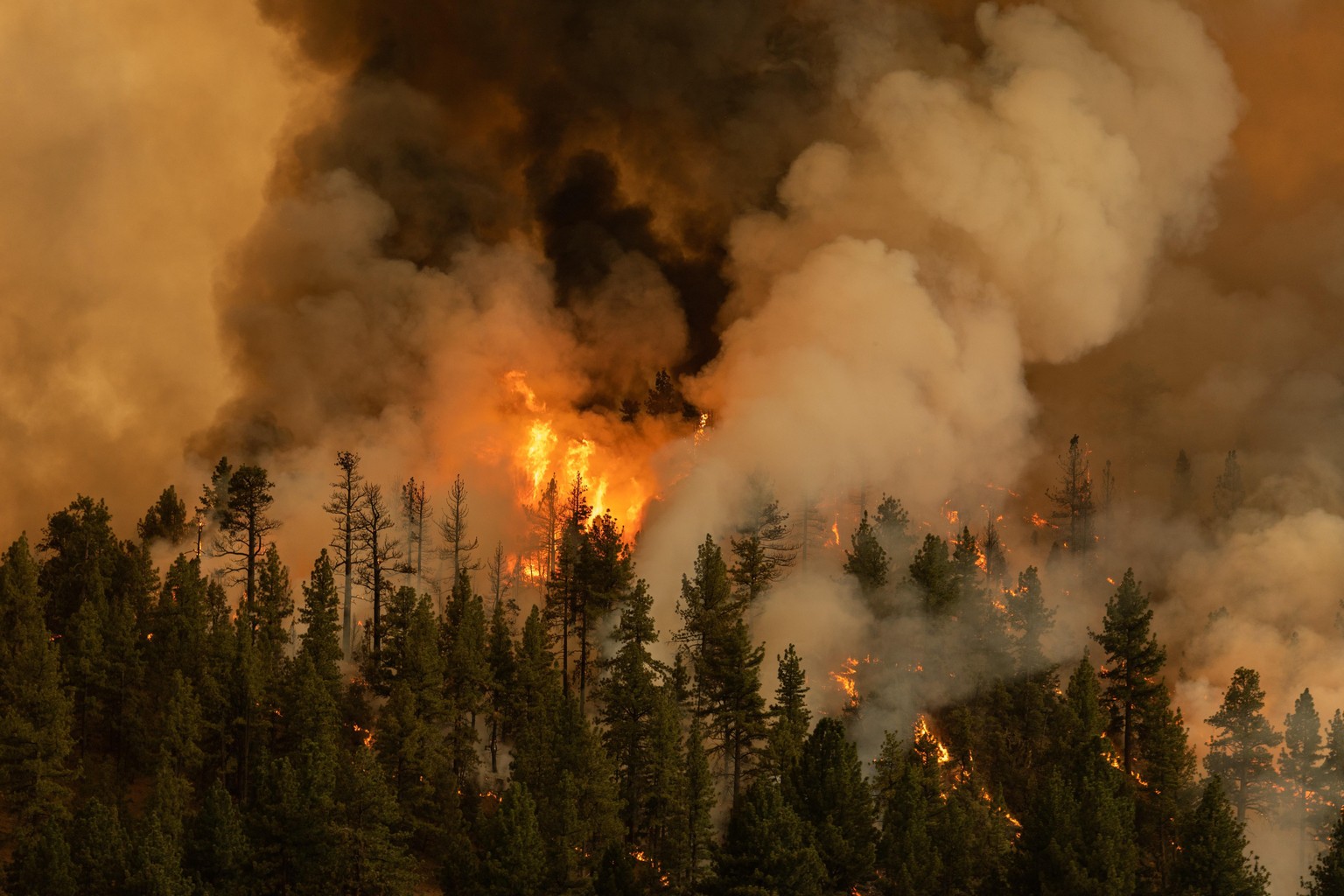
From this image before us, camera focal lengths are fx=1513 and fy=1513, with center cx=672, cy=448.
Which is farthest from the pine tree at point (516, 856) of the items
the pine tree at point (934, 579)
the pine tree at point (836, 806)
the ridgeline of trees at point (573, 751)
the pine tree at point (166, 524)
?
the pine tree at point (166, 524)

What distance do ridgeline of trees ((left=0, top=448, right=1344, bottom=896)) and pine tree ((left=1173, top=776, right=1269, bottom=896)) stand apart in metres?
0.11

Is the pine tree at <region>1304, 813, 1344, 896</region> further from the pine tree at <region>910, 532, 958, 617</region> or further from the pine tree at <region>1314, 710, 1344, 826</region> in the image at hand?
the pine tree at <region>910, 532, 958, 617</region>

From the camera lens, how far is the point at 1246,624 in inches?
3285

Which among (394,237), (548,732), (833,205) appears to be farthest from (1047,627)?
(394,237)

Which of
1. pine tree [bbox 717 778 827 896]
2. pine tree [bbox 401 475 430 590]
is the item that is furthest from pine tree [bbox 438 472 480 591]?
pine tree [bbox 717 778 827 896]

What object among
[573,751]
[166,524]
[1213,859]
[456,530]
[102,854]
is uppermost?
[456,530]

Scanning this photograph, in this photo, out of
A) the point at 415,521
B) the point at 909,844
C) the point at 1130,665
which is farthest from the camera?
the point at 415,521

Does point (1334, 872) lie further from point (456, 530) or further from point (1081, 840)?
point (456, 530)

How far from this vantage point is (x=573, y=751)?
5369cm

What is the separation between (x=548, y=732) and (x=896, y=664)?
65.2 ft

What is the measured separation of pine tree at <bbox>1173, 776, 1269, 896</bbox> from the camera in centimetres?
5012

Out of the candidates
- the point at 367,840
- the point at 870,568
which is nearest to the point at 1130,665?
the point at 870,568

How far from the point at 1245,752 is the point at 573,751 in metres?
28.9

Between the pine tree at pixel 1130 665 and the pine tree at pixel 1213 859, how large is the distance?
1114 cm
